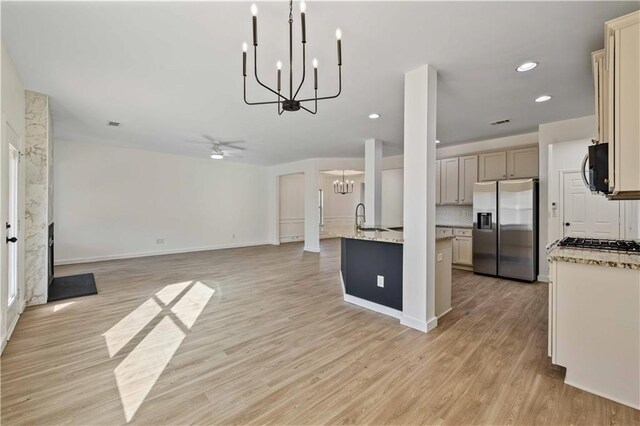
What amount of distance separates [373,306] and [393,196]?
5.09 metres

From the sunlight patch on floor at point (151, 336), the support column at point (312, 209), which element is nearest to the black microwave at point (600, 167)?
the sunlight patch on floor at point (151, 336)

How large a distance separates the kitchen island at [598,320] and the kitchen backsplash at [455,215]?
4.32 metres

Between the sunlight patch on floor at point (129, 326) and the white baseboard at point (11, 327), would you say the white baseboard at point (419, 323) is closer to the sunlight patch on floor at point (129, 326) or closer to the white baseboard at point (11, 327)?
the sunlight patch on floor at point (129, 326)

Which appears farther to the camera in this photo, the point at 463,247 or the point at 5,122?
the point at 463,247

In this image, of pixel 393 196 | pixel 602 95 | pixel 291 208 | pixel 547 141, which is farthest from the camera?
pixel 291 208

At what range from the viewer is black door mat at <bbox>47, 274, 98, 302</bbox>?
13.2 ft

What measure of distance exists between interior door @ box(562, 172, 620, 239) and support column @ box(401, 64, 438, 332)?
2915 mm

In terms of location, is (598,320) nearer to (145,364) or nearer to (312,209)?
(145,364)

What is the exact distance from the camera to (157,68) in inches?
115

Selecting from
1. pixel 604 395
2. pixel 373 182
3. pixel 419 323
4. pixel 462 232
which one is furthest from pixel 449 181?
pixel 604 395

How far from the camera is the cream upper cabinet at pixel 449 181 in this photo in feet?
19.7

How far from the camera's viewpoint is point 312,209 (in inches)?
323

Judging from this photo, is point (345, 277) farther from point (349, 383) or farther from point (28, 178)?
point (28, 178)

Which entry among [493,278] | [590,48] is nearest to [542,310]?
[493,278]
